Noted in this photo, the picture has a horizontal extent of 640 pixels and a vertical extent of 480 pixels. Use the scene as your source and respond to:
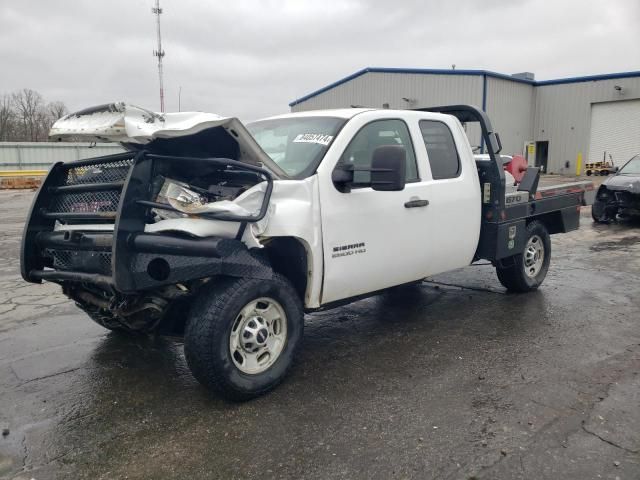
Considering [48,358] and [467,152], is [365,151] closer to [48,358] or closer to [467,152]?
[467,152]

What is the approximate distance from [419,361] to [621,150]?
33.8 meters

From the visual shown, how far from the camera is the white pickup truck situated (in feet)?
10.9

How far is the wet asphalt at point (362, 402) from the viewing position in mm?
2912

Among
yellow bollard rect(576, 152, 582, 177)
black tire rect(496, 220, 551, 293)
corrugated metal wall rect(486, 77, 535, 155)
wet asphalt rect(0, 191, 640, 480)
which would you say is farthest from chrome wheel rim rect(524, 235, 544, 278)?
yellow bollard rect(576, 152, 582, 177)

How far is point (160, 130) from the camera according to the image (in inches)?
129

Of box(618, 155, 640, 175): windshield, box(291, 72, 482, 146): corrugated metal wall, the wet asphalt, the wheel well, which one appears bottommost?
the wet asphalt

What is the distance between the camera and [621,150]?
32594 mm

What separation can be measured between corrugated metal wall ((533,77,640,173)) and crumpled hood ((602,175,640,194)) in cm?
2365

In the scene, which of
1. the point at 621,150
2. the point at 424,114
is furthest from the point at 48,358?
the point at 621,150

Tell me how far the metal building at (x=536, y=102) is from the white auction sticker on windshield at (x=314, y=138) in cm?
2685

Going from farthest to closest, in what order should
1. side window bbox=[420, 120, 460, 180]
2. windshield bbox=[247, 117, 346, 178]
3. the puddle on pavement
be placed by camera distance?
the puddle on pavement → side window bbox=[420, 120, 460, 180] → windshield bbox=[247, 117, 346, 178]

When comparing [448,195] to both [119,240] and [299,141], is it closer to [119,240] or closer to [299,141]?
[299,141]

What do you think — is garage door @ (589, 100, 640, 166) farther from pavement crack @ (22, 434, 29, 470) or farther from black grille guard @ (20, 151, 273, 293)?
pavement crack @ (22, 434, 29, 470)

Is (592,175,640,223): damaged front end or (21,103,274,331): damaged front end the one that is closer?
(21,103,274,331): damaged front end
